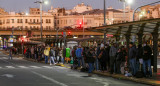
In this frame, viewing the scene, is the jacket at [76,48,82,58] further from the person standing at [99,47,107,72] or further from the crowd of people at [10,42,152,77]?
the person standing at [99,47,107,72]

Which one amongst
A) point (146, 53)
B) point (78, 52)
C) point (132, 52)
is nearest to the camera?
point (146, 53)

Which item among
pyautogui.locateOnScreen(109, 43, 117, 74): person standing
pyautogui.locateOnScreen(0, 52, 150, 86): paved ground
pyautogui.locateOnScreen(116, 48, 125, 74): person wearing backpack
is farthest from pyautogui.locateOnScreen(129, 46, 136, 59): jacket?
pyautogui.locateOnScreen(109, 43, 117, 74): person standing

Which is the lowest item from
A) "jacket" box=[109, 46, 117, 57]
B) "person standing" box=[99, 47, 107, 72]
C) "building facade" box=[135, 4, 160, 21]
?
"person standing" box=[99, 47, 107, 72]

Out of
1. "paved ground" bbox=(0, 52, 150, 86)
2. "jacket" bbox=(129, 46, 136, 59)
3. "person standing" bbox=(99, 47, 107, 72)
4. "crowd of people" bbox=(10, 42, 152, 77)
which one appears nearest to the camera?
"paved ground" bbox=(0, 52, 150, 86)

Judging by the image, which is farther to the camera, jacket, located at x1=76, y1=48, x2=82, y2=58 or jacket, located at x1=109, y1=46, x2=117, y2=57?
jacket, located at x1=76, y1=48, x2=82, y2=58

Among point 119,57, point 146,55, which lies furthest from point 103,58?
point 146,55

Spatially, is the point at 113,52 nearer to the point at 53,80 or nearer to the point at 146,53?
the point at 146,53

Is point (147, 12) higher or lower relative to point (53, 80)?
higher

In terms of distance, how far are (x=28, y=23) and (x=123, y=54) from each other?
153149 millimetres

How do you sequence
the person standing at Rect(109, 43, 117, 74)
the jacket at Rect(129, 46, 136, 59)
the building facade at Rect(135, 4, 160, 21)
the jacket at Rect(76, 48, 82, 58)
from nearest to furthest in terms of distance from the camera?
the jacket at Rect(129, 46, 136, 59) → the person standing at Rect(109, 43, 117, 74) → the jacket at Rect(76, 48, 82, 58) → the building facade at Rect(135, 4, 160, 21)

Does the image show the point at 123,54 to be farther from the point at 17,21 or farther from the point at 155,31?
the point at 17,21

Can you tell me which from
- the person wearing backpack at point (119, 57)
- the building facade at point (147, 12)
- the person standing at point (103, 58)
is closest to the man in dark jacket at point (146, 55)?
the person wearing backpack at point (119, 57)

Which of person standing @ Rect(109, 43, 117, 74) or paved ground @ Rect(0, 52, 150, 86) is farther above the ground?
person standing @ Rect(109, 43, 117, 74)

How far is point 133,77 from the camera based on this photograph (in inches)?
888
